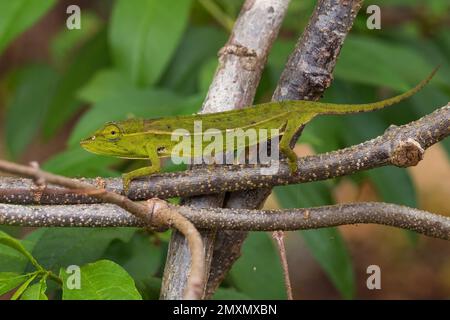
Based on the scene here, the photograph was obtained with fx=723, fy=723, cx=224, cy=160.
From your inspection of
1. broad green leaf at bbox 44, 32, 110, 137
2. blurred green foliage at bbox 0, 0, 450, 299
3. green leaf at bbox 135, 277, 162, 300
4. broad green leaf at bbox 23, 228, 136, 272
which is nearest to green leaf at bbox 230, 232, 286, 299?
blurred green foliage at bbox 0, 0, 450, 299

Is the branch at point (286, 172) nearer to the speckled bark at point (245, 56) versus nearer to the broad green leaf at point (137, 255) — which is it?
the speckled bark at point (245, 56)

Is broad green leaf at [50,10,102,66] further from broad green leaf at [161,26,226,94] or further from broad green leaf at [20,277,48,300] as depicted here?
broad green leaf at [20,277,48,300]

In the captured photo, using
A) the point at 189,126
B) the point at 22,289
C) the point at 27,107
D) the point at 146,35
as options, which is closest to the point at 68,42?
the point at 27,107

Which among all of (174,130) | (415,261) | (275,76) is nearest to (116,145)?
(174,130)

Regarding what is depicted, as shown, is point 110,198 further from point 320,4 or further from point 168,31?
point 168,31

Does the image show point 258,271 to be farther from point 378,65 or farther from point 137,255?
point 378,65

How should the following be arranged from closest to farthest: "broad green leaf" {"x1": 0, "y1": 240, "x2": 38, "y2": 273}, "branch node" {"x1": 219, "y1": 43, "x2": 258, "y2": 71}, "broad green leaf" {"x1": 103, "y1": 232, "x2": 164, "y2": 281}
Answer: "broad green leaf" {"x1": 0, "y1": 240, "x2": 38, "y2": 273}
"branch node" {"x1": 219, "y1": 43, "x2": 258, "y2": 71}
"broad green leaf" {"x1": 103, "y1": 232, "x2": 164, "y2": 281}
